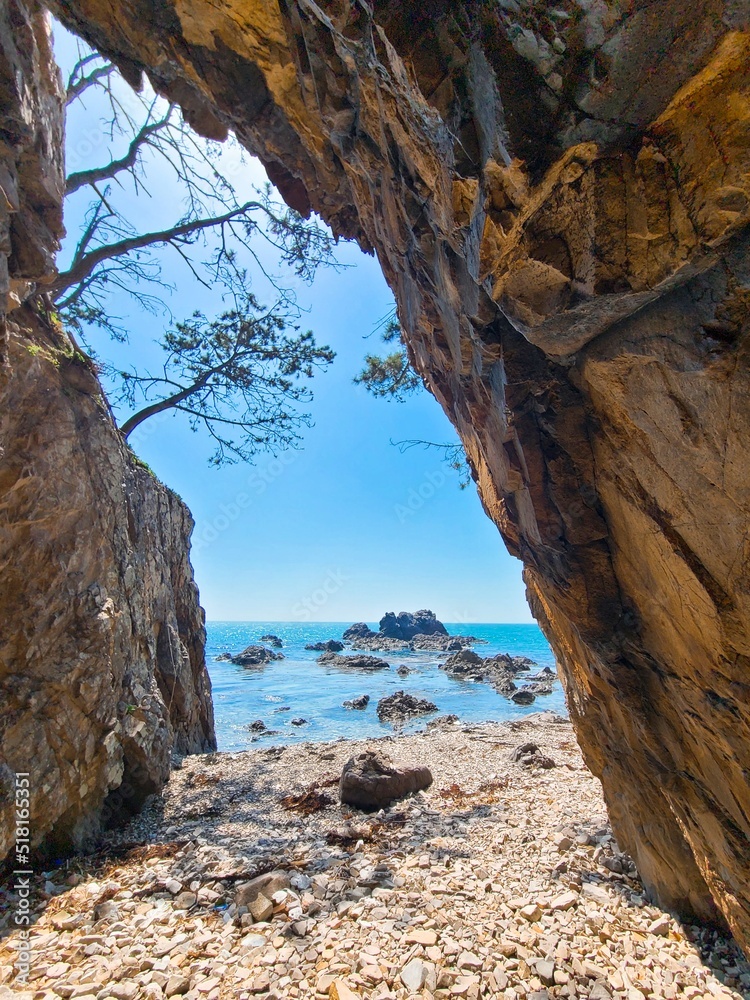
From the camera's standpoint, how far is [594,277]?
2225mm

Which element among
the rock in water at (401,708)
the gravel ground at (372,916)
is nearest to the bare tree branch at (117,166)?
the gravel ground at (372,916)

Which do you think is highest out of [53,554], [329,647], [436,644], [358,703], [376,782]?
[53,554]

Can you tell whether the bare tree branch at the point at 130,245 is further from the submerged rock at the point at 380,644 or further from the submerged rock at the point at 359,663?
the submerged rock at the point at 380,644

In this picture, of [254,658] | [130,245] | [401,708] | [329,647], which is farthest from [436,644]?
[130,245]

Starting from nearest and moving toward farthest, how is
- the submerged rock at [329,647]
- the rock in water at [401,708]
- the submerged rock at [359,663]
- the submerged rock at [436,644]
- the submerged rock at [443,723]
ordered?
the submerged rock at [443,723], the rock in water at [401,708], the submerged rock at [359,663], the submerged rock at [329,647], the submerged rock at [436,644]

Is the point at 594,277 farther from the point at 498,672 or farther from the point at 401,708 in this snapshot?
the point at 498,672

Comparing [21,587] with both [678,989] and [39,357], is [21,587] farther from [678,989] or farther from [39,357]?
[678,989]

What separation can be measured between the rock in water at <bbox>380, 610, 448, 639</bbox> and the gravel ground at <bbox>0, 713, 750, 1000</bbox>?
6143 cm

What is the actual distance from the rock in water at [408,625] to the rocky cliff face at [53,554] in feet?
202

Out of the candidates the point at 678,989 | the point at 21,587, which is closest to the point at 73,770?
the point at 21,587

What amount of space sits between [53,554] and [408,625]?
65.3m

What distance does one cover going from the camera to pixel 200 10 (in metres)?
3.59

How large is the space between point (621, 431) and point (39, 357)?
23.9ft

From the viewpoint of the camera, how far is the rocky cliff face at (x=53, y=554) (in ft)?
15.2
